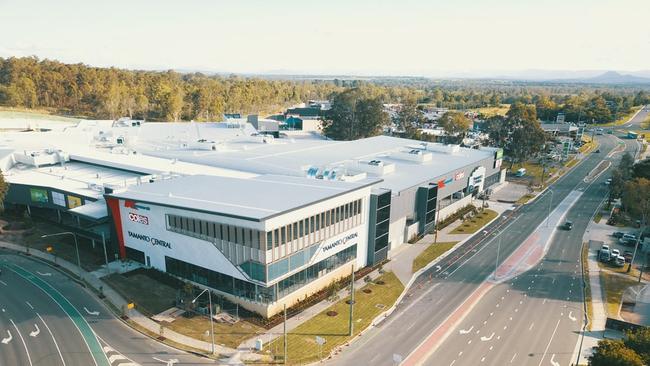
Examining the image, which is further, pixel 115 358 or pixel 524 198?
pixel 524 198

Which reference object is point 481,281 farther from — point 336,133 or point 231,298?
point 336,133

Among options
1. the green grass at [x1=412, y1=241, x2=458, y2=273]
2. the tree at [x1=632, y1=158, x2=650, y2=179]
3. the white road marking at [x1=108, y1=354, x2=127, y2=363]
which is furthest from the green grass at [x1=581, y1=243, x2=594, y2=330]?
the white road marking at [x1=108, y1=354, x2=127, y2=363]

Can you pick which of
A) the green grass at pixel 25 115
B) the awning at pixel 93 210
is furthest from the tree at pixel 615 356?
the green grass at pixel 25 115

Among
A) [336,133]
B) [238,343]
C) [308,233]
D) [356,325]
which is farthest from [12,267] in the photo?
[336,133]

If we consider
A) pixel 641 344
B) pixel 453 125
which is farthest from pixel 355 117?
pixel 641 344

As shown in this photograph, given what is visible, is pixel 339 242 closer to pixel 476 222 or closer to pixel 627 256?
pixel 476 222

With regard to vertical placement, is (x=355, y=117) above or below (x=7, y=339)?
above
